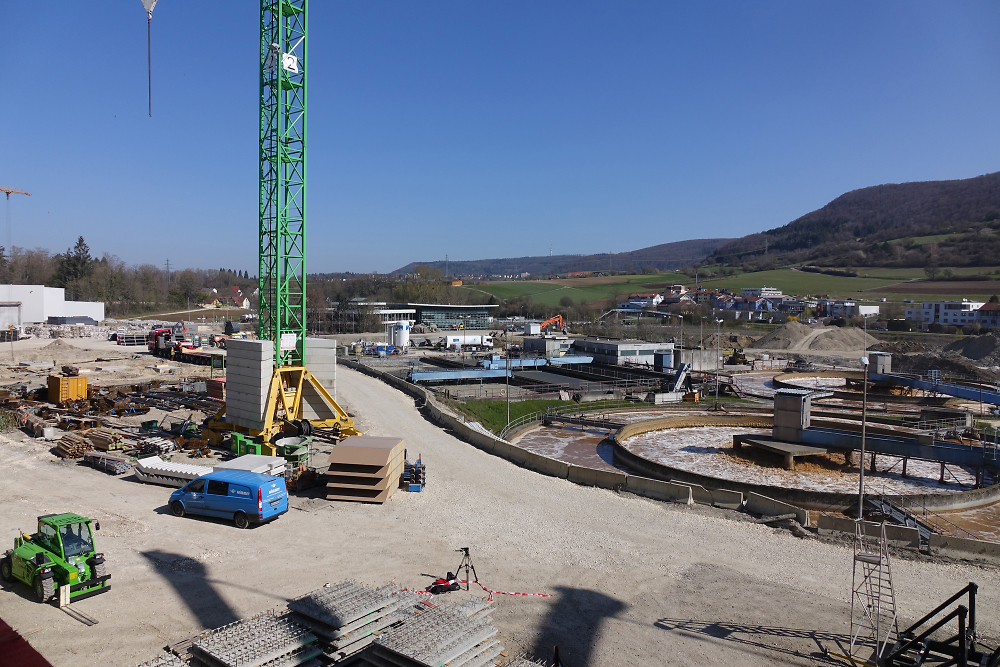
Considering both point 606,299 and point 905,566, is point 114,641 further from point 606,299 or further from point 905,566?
point 606,299

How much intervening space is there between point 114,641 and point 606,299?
146001 mm

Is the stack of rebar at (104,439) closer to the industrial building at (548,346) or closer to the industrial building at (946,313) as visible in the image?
the industrial building at (548,346)

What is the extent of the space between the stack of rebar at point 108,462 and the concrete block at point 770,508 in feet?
54.8

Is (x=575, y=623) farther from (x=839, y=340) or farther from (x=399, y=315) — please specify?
(x=399, y=315)

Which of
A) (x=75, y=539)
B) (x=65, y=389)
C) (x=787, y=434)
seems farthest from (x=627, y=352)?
(x=75, y=539)

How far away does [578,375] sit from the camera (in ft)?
162

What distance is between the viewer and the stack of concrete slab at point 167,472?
15.1 m

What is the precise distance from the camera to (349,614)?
24.1 feet

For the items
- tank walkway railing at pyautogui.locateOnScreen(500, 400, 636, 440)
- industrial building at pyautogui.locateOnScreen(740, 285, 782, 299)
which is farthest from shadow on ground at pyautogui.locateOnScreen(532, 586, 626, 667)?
industrial building at pyautogui.locateOnScreen(740, 285, 782, 299)

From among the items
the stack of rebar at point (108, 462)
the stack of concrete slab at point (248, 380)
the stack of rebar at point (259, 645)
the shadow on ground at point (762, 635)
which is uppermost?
the stack of concrete slab at point (248, 380)

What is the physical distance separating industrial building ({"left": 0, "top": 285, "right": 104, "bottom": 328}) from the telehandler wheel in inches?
3035

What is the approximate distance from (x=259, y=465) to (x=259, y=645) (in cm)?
902

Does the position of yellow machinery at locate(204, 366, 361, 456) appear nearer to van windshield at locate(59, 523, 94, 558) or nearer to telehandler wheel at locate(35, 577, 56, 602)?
van windshield at locate(59, 523, 94, 558)

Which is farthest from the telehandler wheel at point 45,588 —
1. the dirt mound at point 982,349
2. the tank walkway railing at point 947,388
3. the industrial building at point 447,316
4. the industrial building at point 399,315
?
the industrial building at point 447,316
